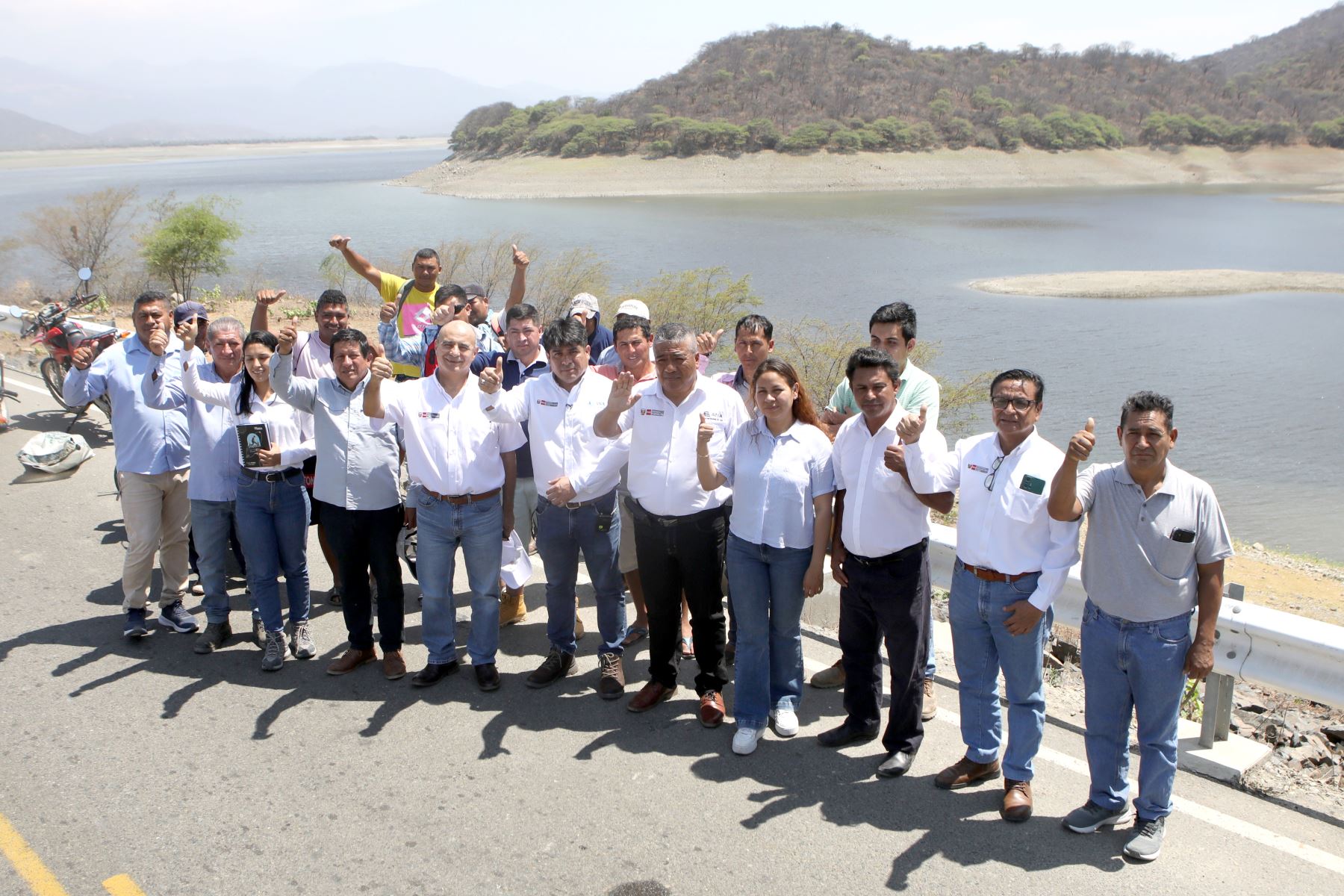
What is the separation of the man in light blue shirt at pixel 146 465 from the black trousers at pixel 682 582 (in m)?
2.86

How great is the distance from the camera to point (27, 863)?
3926 millimetres

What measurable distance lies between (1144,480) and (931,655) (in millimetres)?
1731

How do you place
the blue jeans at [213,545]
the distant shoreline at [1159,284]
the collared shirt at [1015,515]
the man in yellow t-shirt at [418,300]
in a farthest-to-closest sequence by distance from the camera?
the distant shoreline at [1159,284] < the man in yellow t-shirt at [418,300] < the blue jeans at [213,545] < the collared shirt at [1015,515]

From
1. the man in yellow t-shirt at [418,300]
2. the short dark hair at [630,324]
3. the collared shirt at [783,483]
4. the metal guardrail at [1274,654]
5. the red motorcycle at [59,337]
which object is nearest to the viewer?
the metal guardrail at [1274,654]

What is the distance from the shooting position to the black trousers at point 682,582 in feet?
16.1

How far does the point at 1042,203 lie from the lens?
76.2 m

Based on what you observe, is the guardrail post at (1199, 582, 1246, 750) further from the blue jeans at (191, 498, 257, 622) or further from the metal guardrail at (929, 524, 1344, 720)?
the blue jeans at (191, 498, 257, 622)

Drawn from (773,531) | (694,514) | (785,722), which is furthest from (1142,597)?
(694,514)

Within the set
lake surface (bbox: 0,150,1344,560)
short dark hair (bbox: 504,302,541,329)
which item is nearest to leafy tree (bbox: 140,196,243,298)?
lake surface (bbox: 0,150,1344,560)

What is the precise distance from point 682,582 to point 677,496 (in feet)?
1.63

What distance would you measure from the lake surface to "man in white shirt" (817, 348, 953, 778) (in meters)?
10.5

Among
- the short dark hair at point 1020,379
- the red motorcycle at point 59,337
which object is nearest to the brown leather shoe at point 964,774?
the short dark hair at point 1020,379

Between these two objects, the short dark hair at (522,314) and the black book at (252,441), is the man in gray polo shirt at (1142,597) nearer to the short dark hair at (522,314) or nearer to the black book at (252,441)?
the short dark hair at (522,314)

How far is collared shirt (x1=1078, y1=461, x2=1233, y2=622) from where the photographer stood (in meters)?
3.72
